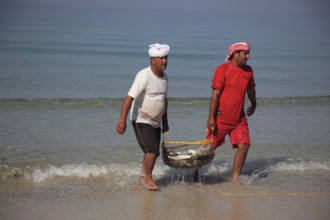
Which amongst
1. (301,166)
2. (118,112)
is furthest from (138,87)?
(118,112)

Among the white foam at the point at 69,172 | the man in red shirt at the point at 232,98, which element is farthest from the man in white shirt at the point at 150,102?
the white foam at the point at 69,172

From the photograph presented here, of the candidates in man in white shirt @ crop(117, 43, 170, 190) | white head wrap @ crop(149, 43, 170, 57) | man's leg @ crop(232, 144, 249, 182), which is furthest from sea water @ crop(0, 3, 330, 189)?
white head wrap @ crop(149, 43, 170, 57)

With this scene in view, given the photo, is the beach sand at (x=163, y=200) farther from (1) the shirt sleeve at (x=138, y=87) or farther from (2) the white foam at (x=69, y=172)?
(1) the shirt sleeve at (x=138, y=87)

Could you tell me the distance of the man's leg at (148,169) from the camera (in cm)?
595

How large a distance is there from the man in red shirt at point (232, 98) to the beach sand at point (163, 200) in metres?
0.57

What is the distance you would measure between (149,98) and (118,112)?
19.0ft

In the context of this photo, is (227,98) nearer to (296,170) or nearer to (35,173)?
(296,170)

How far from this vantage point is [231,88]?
20.2 feet

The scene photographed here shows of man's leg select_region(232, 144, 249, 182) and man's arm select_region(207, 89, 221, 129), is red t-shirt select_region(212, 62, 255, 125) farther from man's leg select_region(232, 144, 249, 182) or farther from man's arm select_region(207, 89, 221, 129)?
man's leg select_region(232, 144, 249, 182)

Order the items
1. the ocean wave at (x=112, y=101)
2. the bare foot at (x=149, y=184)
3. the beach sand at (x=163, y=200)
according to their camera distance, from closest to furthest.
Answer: the beach sand at (x=163, y=200)
the bare foot at (x=149, y=184)
the ocean wave at (x=112, y=101)

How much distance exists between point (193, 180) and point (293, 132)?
12.6 ft

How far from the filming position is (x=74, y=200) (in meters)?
5.66

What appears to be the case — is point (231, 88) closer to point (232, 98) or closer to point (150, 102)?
point (232, 98)

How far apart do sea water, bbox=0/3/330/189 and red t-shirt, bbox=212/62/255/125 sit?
2.88 feet
